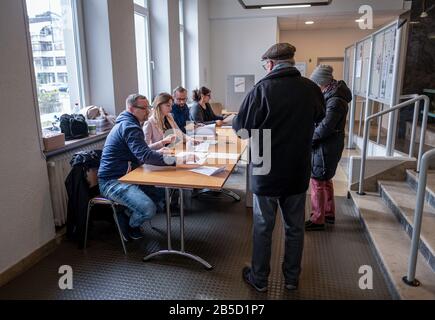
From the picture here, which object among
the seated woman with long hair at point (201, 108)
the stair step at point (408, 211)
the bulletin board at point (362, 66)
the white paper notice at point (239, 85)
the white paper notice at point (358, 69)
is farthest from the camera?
the white paper notice at point (239, 85)

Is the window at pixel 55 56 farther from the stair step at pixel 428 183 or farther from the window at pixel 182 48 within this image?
the stair step at pixel 428 183

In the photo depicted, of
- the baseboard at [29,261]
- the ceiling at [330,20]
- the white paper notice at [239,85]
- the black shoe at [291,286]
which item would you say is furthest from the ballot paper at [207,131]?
the ceiling at [330,20]

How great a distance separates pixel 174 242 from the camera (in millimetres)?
2885

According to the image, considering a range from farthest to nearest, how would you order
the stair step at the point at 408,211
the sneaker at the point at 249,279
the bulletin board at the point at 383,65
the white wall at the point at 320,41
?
the white wall at the point at 320,41 → the bulletin board at the point at 383,65 → the stair step at the point at 408,211 → the sneaker at the point at 249,279

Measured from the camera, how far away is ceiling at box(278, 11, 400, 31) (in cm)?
717

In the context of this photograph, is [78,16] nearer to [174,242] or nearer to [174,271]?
[174,242]

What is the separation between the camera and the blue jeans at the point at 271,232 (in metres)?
2.09

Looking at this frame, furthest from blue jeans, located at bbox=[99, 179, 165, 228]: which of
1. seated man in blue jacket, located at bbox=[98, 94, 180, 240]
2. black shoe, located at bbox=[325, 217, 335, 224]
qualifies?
black shoe, located at bbox=[325, 217, 335, 224]

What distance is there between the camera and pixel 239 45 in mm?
7332

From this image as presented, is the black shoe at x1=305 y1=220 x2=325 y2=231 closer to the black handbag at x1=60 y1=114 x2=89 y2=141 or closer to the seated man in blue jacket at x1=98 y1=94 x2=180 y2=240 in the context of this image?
the seated man in blue jacket at x1=98 y1=94 x2=180 y2=240

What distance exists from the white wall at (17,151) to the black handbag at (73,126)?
0.49 metres

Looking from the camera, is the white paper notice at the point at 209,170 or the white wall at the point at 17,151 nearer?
the white wall at the point at 17,151

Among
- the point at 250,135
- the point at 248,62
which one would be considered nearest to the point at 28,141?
the point at 250,135
